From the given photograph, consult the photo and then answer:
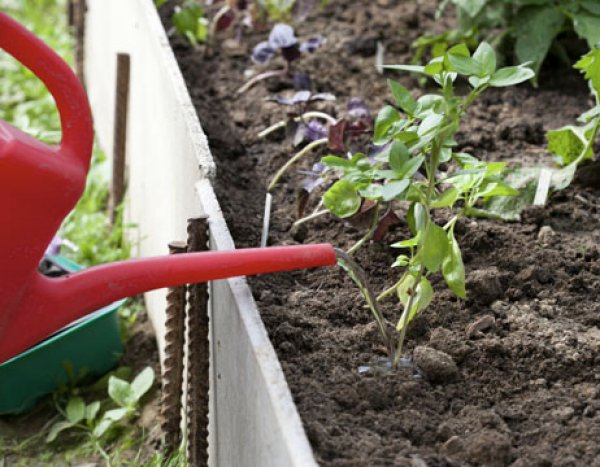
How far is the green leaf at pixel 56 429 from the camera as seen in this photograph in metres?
3.06

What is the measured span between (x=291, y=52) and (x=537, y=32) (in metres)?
0.73

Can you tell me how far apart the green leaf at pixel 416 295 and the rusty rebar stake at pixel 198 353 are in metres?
0.43

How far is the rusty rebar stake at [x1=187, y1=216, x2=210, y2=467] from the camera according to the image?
2348mm

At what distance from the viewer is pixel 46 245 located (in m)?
2.08

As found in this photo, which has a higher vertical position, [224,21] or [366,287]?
[224,21]

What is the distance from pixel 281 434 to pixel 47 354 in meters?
1.48

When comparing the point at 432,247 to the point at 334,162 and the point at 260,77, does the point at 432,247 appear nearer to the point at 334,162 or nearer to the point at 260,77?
the point at 334,162

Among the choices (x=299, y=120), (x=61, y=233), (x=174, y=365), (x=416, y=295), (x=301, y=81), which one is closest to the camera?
(x=416, y=295)

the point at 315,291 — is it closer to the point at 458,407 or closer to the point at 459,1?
the point at 458,407

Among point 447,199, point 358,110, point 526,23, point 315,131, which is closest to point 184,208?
point 315,131

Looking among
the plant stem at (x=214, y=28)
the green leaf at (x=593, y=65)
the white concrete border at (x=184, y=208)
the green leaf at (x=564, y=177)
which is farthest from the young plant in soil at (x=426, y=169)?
the plant stem at (x=214, y=28)

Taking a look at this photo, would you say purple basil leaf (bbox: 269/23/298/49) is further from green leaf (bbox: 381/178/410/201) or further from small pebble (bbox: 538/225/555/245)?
green leaf (bbox: 381/178/410/201)

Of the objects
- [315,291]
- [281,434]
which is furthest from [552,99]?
[281,434]

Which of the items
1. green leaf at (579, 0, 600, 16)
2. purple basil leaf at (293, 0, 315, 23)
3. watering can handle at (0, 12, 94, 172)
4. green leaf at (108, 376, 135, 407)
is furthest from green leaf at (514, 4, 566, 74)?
watering can handle at (0, 12, 94, 172)
